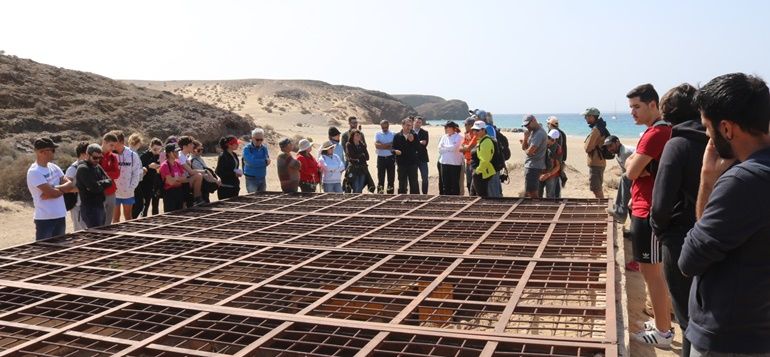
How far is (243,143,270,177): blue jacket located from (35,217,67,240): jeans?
330cm

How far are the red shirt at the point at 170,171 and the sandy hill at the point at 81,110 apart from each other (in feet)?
33.7

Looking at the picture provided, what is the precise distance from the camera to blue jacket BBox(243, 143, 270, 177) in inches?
379

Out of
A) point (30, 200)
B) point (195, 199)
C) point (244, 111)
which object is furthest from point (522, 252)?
point (244, 111)

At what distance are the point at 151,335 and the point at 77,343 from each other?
0.39 m

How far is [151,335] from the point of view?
3.71 meters

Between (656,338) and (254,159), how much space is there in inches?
261

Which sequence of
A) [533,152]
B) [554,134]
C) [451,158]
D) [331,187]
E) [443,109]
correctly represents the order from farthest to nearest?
[443,109] → [451,158] → [331,187] → [554,134] → [533,152]

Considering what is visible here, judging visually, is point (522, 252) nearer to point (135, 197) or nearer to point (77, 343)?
point (77, 343)

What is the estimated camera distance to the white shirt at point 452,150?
10.6 meters

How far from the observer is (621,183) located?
7.29 meters

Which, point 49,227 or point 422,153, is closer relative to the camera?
point 49,227

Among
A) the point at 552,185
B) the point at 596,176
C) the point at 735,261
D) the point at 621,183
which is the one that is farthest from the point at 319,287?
the point at 552,185

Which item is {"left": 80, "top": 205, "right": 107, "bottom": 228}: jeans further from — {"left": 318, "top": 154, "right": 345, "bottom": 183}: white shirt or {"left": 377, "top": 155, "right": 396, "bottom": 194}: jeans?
{"left": 377, "top": 155, "right": 396, "bottom": 194}: jeans

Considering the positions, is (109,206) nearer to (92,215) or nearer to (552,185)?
(92,215)
